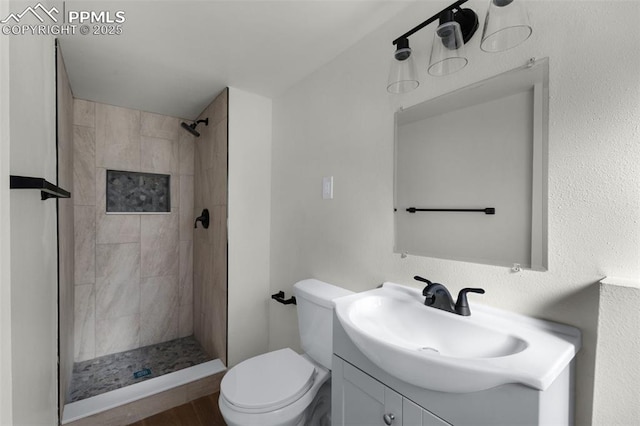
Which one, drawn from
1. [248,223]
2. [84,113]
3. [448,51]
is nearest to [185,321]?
[248,223]

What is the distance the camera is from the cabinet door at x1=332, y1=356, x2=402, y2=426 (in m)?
0.88

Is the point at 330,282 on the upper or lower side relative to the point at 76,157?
lower

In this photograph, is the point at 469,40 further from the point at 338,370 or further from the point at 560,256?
the point at 338,370

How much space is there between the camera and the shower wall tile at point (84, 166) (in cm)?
226

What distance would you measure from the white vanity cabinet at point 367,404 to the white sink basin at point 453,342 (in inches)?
5.1

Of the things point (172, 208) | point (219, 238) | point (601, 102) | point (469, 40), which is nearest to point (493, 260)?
point (601, 102)

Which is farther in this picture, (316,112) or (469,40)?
(316,112)

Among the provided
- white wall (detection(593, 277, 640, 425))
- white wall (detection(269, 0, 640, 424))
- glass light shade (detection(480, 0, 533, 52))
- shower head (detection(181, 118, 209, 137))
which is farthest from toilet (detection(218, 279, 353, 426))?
shower head (detection(181, 118, 209, 137))

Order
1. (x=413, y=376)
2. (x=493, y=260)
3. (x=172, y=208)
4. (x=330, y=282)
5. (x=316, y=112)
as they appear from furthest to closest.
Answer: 1. (x=172, y=208)
2. (x=316, y=112)
3. (x=330, y=282)
4. (x=493, y=260)
5. (x=413, y=376)

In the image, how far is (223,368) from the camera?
6.77 ft

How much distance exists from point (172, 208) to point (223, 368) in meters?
1.46

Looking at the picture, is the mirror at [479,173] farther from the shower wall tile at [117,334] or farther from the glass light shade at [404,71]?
the shower wall tile at [117,334]

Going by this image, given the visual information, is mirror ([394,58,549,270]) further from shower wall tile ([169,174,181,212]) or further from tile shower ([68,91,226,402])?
shower wall tile ([169,174,181,212])

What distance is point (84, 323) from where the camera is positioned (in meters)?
2.32
